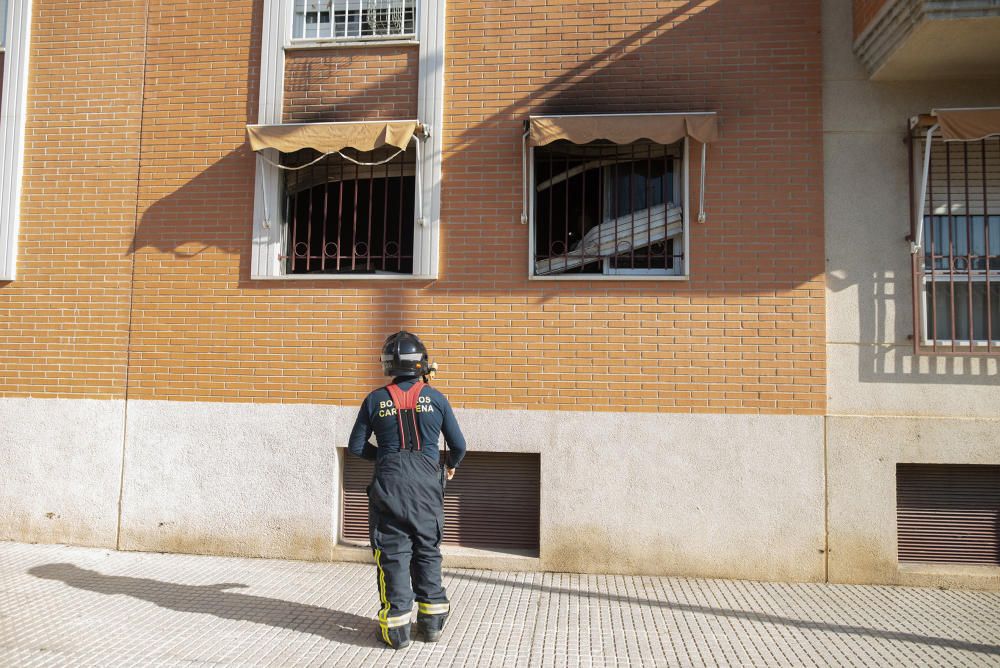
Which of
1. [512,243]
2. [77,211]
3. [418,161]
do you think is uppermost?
[418,161]

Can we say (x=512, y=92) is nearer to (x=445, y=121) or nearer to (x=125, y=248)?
(x=445, y=121)

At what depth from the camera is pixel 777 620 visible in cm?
501

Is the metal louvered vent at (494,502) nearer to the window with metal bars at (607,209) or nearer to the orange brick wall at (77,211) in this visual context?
the window with metal bars at (607,209)

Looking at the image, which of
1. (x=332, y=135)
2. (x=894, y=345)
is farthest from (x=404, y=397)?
(x=894, y=345)

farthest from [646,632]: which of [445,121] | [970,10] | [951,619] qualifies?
[970,10]

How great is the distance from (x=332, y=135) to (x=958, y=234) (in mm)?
5543

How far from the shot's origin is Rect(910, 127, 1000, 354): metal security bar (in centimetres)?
606

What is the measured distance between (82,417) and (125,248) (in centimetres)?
166

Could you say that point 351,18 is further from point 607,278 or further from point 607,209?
point 607,278

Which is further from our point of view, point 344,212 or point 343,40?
point 344,212

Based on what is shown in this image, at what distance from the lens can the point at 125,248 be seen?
684cm

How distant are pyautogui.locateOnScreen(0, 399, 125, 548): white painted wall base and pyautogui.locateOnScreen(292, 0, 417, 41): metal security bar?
4077 mm

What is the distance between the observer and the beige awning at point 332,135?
20.4 feet

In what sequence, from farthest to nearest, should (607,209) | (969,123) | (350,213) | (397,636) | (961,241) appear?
(350,213)
(607,209)
(961,241)
(969,123)
(397,636)
